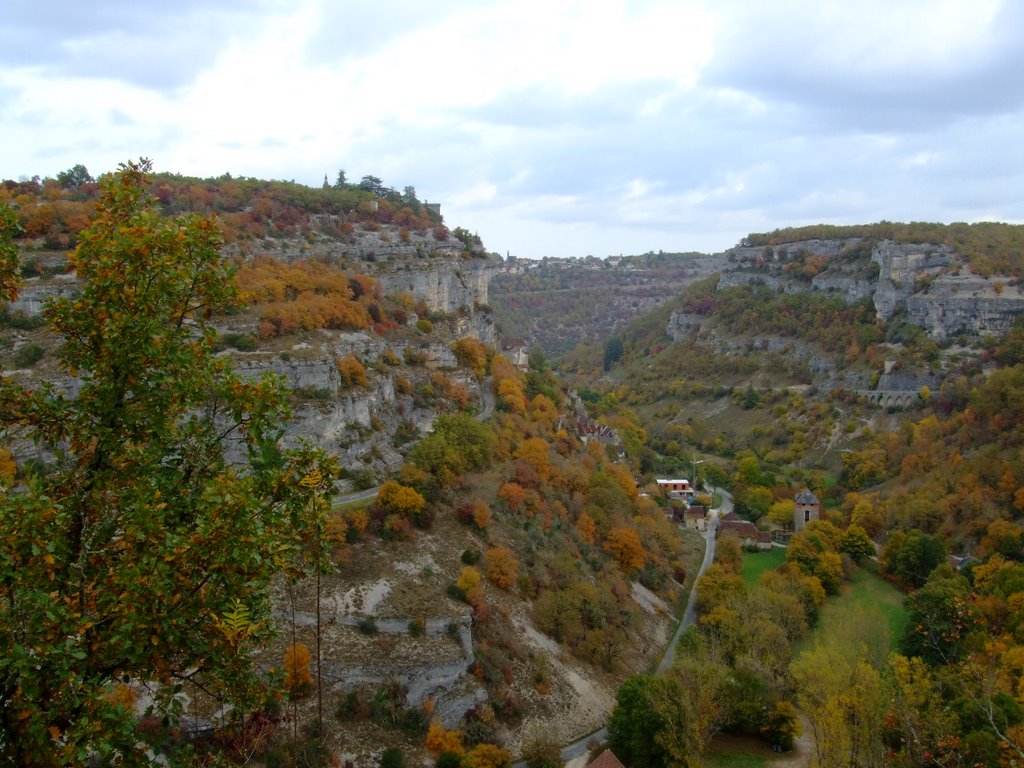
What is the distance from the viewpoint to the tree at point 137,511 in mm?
4430

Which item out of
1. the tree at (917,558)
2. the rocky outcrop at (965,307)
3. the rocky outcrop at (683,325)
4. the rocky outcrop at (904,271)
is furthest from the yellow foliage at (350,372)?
the rocky outcrop at (683,325)

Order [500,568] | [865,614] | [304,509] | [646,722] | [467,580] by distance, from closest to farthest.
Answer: [304,509], [646,722], [467,580], [500,568], [865,614]

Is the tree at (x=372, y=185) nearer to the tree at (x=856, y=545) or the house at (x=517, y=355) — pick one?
the house at (x=517, y=355)

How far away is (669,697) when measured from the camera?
70.3 ft

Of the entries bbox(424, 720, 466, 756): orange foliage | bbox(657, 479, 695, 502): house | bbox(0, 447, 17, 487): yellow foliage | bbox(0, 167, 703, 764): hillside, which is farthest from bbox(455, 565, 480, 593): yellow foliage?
bbox(657, 479, 695, 502): house

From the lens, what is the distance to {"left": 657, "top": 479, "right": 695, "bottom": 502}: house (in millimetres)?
50031

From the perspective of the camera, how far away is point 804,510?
4416cm

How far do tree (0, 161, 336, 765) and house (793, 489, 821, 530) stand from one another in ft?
140

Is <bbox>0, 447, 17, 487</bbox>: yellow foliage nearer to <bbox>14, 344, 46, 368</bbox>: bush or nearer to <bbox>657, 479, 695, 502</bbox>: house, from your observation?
<bbox>14, 344, 46, 368</bbox>: bush

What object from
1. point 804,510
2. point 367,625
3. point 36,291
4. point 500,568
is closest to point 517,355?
point 804,510

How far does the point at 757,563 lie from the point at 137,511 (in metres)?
38.3

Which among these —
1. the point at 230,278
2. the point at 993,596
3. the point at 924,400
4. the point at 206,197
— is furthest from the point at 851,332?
the point at 230,278

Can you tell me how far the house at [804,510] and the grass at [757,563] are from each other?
3.05 meters

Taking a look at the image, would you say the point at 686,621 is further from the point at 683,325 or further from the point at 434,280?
the point at 683,325
